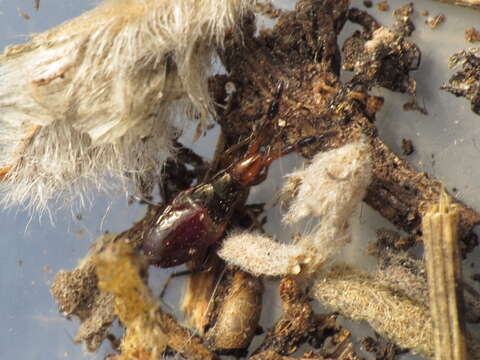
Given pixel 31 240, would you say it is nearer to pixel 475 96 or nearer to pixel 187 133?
pixel 187 133

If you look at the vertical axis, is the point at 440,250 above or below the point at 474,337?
above

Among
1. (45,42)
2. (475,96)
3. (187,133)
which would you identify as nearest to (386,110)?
(475,96)

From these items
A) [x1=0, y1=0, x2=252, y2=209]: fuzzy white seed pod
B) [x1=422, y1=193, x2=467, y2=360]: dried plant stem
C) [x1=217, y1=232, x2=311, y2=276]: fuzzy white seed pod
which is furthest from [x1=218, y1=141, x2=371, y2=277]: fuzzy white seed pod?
[x1=0, y1=0, x2=252, y2=209]: fuzzy white seed pod

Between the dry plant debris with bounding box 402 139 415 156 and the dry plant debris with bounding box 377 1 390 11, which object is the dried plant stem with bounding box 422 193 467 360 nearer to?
the dry plant debris with bounding box 402 139 415 156

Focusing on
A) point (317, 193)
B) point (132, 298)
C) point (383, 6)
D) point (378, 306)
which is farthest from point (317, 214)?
point (383, 6)

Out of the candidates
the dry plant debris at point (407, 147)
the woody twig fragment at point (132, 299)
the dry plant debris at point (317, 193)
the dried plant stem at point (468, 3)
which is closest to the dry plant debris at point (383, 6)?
the dry plant debris at point (317, 193)

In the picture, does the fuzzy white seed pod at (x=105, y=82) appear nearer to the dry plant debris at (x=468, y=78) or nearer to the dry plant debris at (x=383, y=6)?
the dry plant debris at (x=383, y=6)
